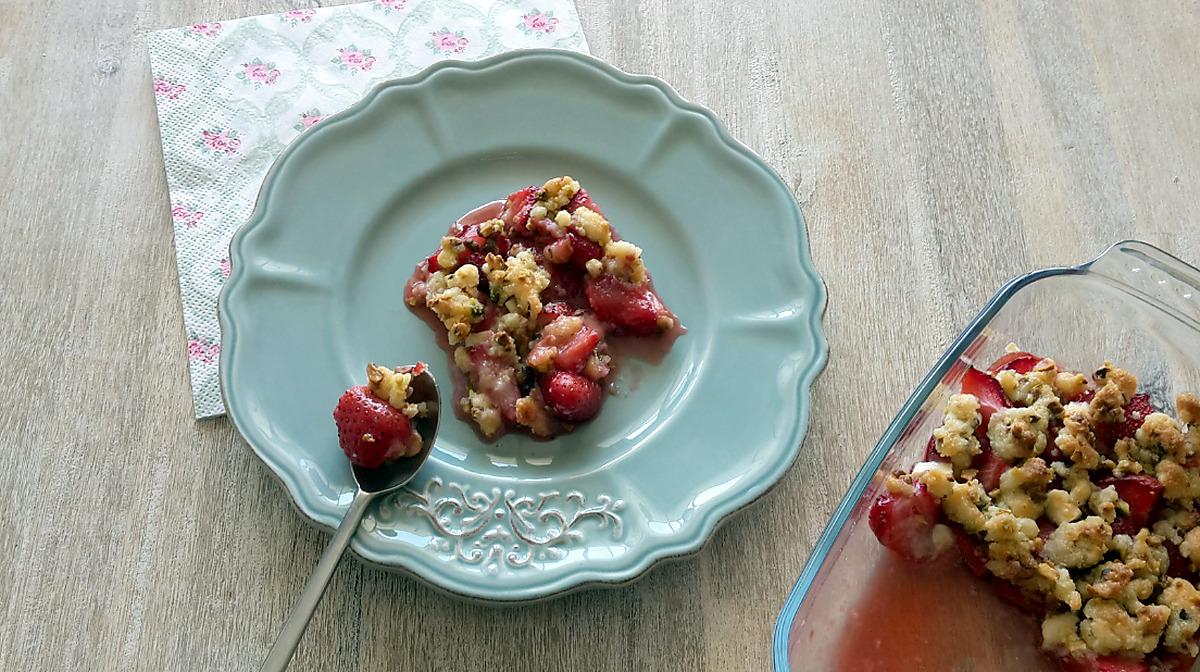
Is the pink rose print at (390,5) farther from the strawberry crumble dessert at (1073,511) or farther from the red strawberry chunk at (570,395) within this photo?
the strawberry crumble dessert at (1073,511)

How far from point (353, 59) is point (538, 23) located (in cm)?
30

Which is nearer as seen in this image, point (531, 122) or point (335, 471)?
point (335, 471)

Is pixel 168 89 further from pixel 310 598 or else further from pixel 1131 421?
pixel 1131 421

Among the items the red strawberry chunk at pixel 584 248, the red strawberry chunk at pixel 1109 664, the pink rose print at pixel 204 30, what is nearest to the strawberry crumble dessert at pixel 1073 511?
the red strawberry chunk at pixel 1109 664

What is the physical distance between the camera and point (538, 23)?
1.59 m

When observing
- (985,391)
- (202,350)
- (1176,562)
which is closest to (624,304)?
(985,391)

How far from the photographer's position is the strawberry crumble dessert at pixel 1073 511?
96 cm

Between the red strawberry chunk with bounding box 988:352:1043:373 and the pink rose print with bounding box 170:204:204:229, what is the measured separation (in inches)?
42.4

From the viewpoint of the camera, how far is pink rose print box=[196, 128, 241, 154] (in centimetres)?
146

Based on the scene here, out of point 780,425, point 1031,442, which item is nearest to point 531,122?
point 780,425

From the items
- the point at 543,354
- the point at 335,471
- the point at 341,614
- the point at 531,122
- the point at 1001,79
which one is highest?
the point at 1001,79

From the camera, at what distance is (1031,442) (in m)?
1.03

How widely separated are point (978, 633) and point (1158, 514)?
0.24 meters

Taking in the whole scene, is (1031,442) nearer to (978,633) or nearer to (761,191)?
(978,633)
